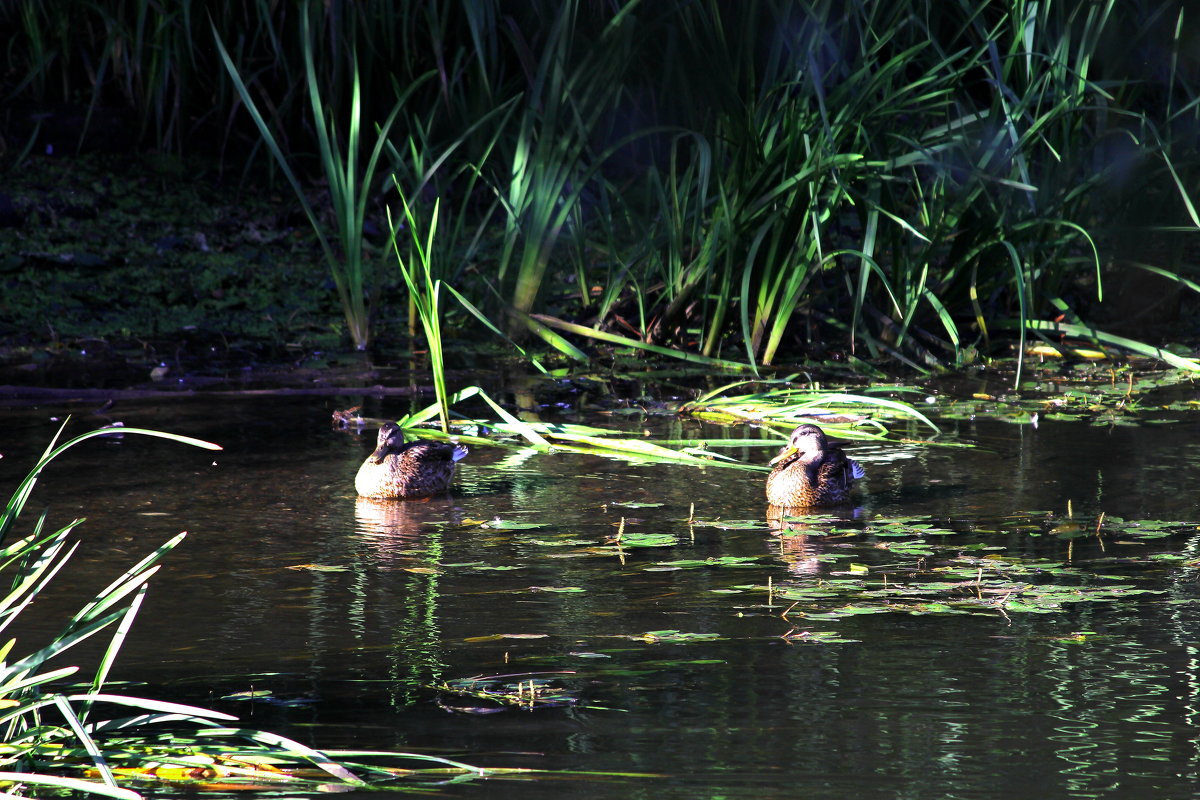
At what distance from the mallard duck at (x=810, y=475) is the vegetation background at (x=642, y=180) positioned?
148 centimetres

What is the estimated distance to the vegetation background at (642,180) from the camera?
23.9ft

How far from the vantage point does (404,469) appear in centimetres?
538

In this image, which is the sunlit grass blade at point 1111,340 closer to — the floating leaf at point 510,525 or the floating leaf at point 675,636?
the floating leaf at point 510,525

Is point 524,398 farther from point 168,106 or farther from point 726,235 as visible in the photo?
point 168,106

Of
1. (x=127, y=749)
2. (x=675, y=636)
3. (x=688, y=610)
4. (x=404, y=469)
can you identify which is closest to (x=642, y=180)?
(x=404, y=469)

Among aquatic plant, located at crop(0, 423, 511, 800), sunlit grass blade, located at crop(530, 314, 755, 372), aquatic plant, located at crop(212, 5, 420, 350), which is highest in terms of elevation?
aquatic plant, located at crop(212, 5, 420, 350)

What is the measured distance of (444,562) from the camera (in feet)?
14.8

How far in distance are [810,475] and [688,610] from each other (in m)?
1.31

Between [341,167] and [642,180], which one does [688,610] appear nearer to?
[341,167]

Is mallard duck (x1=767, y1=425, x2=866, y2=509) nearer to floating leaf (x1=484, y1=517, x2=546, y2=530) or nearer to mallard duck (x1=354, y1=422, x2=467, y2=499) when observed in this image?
floating leaf (x1=484, y1=517, x2=546, y2=530)

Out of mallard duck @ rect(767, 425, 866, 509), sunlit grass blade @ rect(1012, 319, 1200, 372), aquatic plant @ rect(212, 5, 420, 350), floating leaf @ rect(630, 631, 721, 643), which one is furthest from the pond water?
aquatic plant @ rect(212, 5, 420, 350)

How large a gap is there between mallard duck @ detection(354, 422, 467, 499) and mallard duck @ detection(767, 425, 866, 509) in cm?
110

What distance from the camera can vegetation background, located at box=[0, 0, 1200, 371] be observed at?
7.28 meters

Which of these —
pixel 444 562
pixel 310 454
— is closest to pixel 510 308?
pixel 310 454
